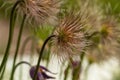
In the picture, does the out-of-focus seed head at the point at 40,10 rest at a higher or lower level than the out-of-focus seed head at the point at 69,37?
higher

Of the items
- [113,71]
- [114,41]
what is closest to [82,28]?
[114,41]

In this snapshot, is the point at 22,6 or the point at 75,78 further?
the point at 75,78

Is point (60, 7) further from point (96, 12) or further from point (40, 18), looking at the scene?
point (96, 12)

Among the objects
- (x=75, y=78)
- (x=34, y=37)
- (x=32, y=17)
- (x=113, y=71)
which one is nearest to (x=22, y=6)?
(x=32, y=17)

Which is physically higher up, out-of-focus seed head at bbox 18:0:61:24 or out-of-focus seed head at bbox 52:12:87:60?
out-of-focus seed head at bbox 18:0:61:24

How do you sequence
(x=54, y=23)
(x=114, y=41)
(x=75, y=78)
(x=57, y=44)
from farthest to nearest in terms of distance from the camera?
(x=114, y=41) → (x=75, y=78) → (x=54, y=23) → (x=57, y=44)

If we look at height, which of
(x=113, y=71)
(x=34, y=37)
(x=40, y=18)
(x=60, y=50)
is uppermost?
(x=113, y=71)

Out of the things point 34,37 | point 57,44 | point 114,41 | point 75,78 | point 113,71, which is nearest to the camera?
point 57,44

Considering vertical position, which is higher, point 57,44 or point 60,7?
point 60,7
